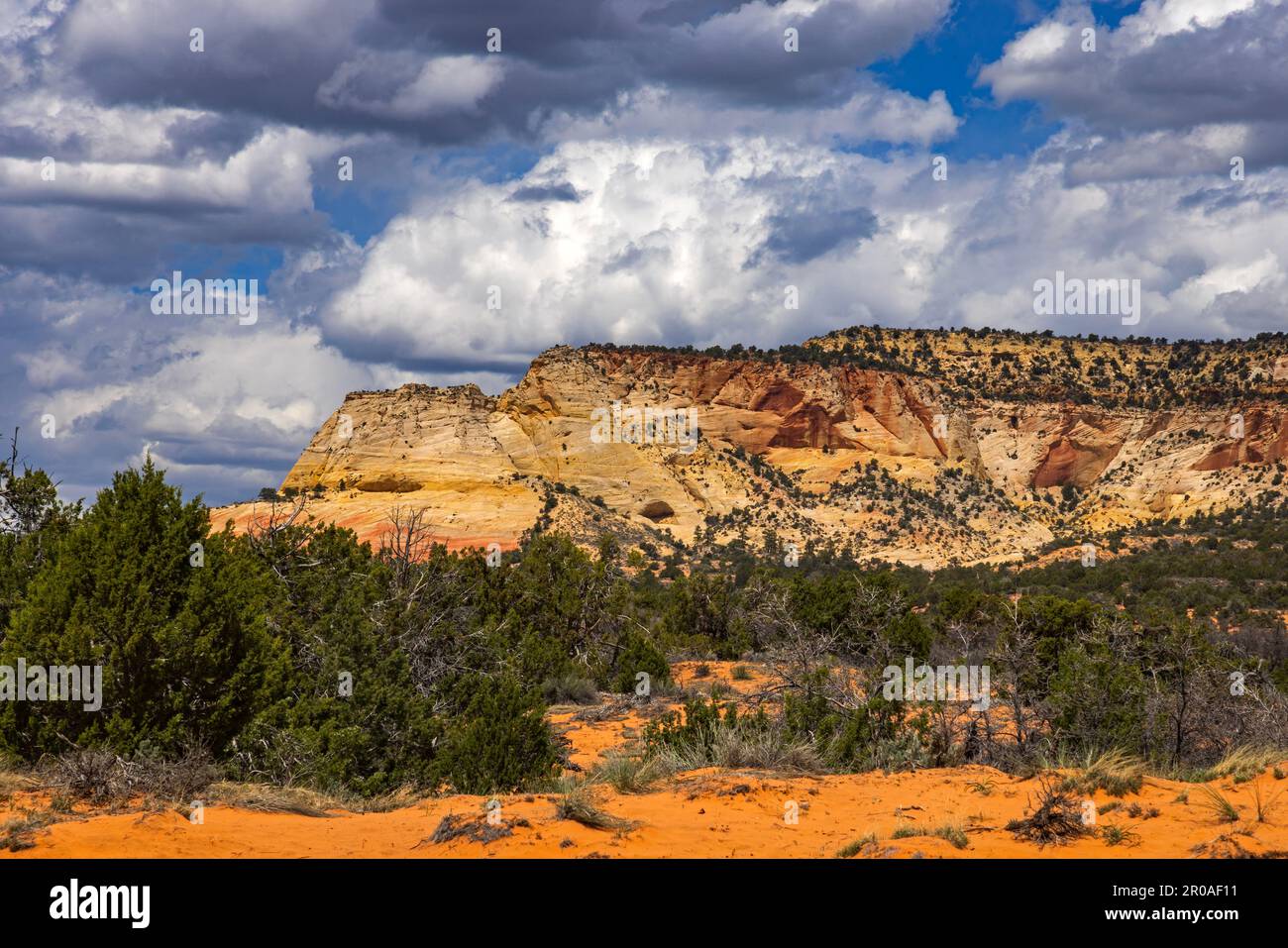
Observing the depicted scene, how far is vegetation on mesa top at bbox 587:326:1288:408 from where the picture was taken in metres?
80.0

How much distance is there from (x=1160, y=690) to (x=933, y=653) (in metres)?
6.12

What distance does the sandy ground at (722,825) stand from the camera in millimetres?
8586

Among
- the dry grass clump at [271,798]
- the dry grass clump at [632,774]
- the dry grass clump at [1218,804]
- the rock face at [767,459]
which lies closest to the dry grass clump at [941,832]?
the dry grass clump at [1218,804]

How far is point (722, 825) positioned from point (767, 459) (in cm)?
6851

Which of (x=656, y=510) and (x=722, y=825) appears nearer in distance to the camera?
(x=722, y=825)

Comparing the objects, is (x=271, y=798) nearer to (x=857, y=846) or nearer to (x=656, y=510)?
(x=857, y=846)

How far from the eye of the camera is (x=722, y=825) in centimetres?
980

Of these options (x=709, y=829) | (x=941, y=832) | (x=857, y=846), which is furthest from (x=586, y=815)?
(x=941, y=832)

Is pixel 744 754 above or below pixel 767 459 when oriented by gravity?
below

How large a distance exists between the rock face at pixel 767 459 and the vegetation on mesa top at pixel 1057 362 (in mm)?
1750

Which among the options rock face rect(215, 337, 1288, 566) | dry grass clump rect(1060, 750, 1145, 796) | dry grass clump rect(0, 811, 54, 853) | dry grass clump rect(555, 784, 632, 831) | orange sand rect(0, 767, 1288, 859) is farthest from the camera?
rock face rect(215, 337, 1288, 566)

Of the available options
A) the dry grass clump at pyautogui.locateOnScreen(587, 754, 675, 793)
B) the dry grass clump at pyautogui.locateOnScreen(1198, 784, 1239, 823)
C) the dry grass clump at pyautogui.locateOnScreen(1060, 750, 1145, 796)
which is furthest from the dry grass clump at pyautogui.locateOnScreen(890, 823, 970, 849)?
the dry grass clump at pyautogui.locateOnScreen(587, 754, 675, 793)

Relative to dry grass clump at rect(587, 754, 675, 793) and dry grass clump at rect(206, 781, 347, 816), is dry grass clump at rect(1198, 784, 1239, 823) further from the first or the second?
dry grass clump at rect(206, 781, 347, 816)

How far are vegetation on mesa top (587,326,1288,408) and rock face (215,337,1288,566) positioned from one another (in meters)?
1.75
